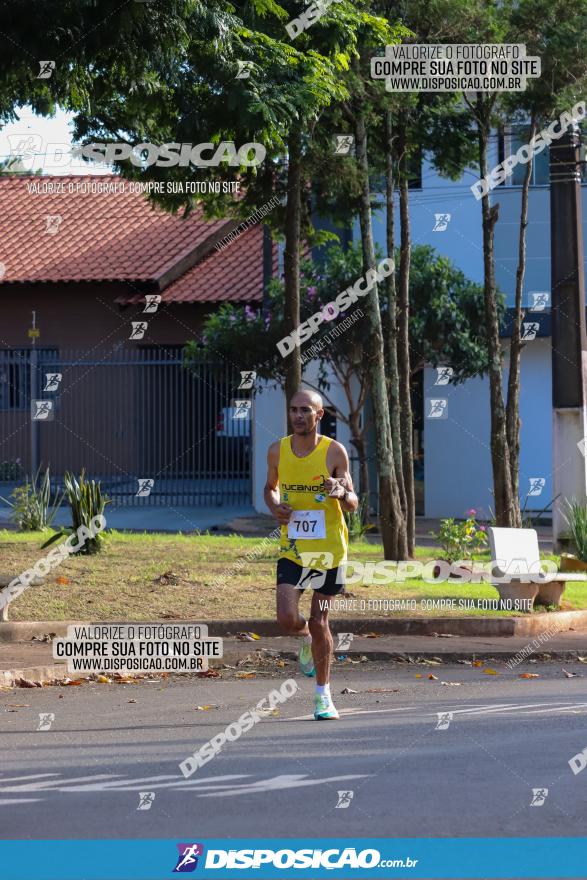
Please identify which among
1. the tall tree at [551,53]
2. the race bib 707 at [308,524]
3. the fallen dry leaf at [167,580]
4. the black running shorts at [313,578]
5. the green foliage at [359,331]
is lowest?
the fallen dry leaf at [167,580]

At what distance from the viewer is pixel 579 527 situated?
1641 centimetres

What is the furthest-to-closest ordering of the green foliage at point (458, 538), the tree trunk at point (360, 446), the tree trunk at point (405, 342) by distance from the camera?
the tree trunk at point (360, 446), the tree trunk at point (405, 342), the green foliage at point (458, 538)

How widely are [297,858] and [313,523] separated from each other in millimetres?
3549

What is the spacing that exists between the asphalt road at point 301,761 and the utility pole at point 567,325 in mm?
7206

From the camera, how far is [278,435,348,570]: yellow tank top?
8.71 metres

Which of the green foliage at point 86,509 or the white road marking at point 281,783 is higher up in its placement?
the green foliage at point 86,509

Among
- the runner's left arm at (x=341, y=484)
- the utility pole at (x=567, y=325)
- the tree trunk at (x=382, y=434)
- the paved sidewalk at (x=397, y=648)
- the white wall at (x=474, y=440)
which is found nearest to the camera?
the runner's left arm at (x=341, y=484)

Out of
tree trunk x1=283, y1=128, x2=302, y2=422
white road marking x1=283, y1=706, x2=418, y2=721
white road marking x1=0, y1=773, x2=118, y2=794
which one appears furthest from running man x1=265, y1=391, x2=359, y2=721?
tree trunk x1=283, y1=128, x2=302, y2=422

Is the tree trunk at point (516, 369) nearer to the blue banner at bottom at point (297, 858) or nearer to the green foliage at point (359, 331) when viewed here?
the green foliage at point (359, 331)

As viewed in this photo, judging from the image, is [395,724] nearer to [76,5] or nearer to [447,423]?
[76,5]

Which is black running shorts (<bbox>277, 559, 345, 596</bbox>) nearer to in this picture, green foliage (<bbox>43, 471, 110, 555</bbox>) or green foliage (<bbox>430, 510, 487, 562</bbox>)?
green foliage (<bbox>43, 471, 110, 555</bbox>)

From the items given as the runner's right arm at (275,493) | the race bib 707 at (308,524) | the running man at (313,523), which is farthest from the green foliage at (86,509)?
the race bib 707 at (308,524)

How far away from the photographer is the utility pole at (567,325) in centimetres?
1716

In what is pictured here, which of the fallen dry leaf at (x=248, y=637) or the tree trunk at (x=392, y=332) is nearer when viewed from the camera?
the fallen dry leaf at (x=248, y=637)
